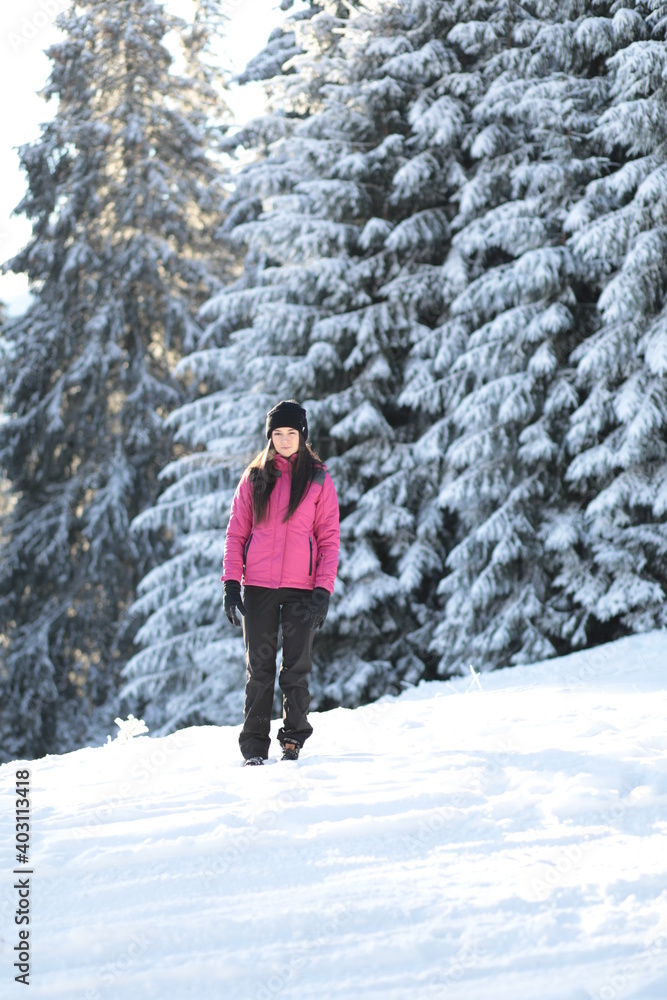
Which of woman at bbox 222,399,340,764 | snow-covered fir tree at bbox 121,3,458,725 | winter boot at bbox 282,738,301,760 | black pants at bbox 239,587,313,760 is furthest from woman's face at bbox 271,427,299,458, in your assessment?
snow-covered fir tree at bbox 121,3,458,725

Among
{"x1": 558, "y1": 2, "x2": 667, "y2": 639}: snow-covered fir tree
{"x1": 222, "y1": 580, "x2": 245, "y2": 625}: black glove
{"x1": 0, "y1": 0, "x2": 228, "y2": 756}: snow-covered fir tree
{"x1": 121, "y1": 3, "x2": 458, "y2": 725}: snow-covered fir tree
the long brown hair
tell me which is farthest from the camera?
{"x1": 0, "y1": 0, "x2": 228, "y2": 756}: snow-covered fir tree

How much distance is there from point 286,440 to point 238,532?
0.55m

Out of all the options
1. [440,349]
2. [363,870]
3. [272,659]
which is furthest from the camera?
[440,349]

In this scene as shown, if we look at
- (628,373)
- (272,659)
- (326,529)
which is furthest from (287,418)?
(628,373)

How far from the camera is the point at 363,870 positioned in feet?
10.8

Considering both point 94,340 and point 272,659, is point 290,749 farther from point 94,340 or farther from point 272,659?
point 94,340

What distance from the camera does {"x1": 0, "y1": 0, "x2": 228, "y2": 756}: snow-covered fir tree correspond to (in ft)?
55.1

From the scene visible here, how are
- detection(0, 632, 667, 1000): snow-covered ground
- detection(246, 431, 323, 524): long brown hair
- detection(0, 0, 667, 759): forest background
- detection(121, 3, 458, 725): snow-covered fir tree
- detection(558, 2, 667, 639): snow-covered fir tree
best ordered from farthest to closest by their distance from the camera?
detection(121, 3, 458, 725): snow-covered fir tree < detection(0, 0, 667, 759): forest background < detection(558, 2, 667, 639): snow-covered fir tree < detection(246, 431, 323, 524): long brown hair < detection(0, 632, 667, 1000): snow-covered ground

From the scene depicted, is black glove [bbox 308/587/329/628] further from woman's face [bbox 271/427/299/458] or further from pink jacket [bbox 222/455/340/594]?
woman's face [bbox 271/427/299/458]

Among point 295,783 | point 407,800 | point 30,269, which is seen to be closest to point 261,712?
point 295,783

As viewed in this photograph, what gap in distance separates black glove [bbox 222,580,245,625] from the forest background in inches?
225

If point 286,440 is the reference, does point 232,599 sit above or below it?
below

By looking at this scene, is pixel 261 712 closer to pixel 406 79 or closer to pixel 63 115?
pixel 406 79

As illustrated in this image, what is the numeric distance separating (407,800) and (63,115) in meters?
17.7
